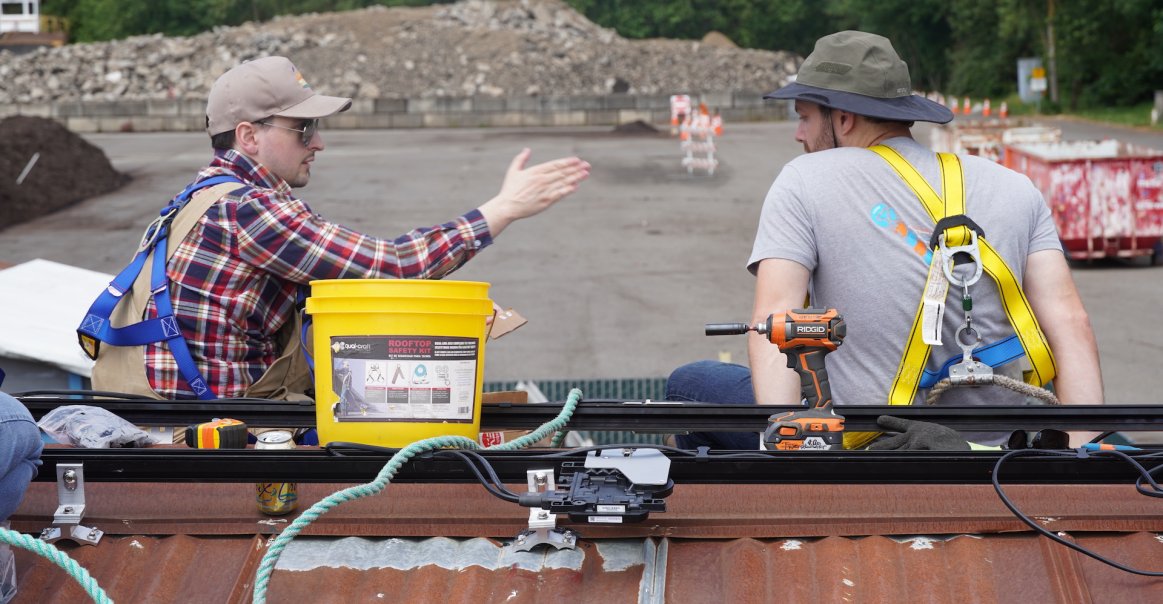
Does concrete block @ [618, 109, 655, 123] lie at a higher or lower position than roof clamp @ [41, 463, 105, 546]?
higher

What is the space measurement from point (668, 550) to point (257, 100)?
224cm

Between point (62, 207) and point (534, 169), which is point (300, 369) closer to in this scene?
point (534, 169)

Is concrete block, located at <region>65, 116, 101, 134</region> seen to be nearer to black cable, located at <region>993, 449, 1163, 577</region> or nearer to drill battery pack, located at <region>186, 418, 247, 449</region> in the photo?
drill battery pack, located at <region>186, 418, 247, 449</region>

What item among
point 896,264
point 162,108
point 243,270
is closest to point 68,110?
point 162,108

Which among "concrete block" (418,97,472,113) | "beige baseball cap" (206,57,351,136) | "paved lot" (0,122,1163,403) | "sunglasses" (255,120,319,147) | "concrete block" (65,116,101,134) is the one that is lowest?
"paved lot" (0,122,1163,403)

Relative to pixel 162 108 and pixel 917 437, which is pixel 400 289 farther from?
pixel 162 108

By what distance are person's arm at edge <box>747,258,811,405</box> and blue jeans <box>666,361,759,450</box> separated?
0.36 metres

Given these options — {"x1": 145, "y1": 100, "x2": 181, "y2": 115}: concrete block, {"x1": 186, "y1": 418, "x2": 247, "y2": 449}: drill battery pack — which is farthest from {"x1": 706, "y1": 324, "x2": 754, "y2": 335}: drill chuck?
{"x1": 145, "y1": 100, "x2": 181, "y2": 115}: concrete block

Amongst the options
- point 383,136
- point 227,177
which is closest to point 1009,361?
point 227,177

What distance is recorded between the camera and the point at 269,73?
156 inches

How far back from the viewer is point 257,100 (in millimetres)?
3924

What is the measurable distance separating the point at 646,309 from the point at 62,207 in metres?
12.2

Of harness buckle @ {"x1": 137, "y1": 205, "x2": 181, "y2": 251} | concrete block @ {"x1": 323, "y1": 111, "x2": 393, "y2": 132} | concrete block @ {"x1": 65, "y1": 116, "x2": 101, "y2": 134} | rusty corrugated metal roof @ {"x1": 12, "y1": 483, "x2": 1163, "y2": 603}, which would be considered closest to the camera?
rusty corrugated metal roof @ {"x1": 12, "y1": 483, "x2": 1163, "y2": 603}

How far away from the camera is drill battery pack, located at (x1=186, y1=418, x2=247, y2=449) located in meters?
2.69
